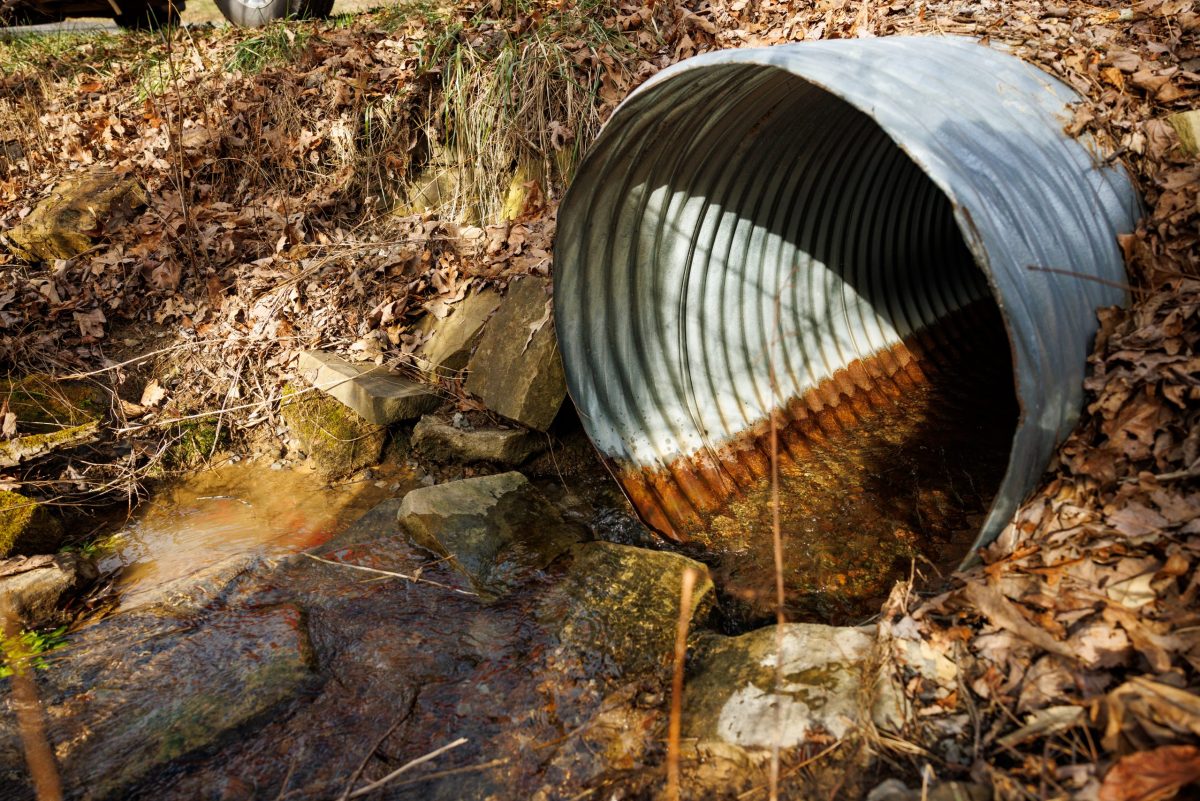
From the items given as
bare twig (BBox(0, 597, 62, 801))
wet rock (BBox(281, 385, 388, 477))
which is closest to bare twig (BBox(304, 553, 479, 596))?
wet rock (BBox(281, 385, 388, 477))

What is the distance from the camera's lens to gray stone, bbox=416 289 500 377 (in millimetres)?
5348

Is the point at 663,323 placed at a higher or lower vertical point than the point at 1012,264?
lower

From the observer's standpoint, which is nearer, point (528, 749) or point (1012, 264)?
point (1012, 264)

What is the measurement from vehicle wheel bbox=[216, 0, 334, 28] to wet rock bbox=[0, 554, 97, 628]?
662 cm

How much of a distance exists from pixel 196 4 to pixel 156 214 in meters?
9.85

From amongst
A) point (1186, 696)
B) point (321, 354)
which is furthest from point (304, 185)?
point (1186, 696)

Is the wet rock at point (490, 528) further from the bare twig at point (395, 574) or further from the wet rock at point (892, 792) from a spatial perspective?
the wet rock at point (892, 792)

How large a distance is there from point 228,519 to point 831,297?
427 centimetres

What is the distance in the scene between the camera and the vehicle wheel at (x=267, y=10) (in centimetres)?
845

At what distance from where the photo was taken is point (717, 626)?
3.56m

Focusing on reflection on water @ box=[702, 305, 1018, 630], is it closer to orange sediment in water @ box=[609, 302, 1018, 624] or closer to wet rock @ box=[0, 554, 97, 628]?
orange sediment in water @ box=[609, 302, 1018, 624]

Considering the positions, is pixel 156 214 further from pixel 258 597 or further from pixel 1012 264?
pixel 1012 264

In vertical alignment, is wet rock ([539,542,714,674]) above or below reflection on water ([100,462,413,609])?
below

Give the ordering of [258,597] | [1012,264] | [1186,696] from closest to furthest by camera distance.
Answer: [1186,696] → [1012,264] → [258,597]
